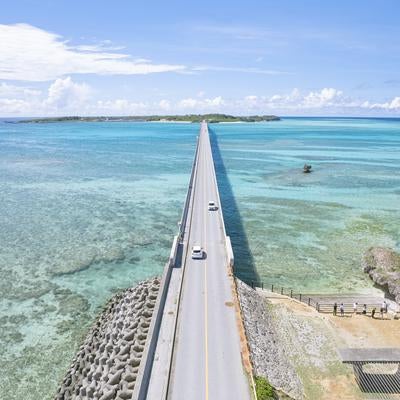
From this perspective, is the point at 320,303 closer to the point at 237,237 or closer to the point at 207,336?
the point at 207,336

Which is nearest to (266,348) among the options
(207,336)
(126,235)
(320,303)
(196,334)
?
(207,336)

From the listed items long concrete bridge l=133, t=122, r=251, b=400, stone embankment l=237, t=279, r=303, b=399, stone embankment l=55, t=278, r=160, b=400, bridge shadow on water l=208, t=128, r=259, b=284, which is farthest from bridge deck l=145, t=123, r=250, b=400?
bridge shadow on water l=208, t=128, r=259, b=284

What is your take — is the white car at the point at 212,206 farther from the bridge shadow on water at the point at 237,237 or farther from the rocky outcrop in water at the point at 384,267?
the rocky outcrop in water at the point at 384,267

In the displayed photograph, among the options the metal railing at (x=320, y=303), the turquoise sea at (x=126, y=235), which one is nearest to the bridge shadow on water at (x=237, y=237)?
the turquoise sea at (x=126, y=235)

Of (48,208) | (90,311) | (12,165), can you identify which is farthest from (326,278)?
(12,165)

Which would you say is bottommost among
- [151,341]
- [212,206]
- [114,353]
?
[114,353]

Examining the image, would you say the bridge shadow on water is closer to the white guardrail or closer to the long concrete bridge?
the long concrete bridge
